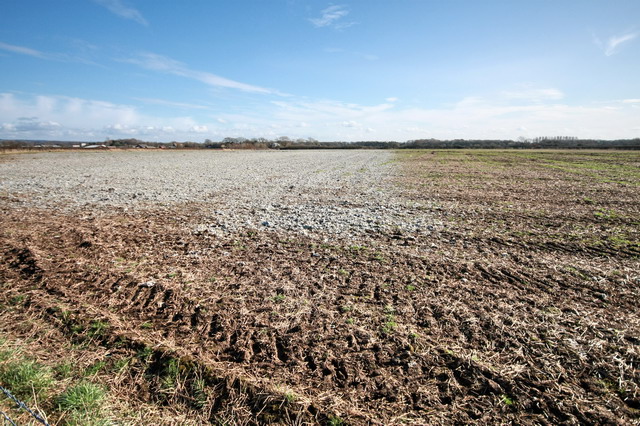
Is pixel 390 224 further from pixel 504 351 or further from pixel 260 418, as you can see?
pixel 260 418

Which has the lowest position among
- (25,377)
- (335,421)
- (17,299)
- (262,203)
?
(335,421)

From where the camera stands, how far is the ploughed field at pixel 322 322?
372 centimetres

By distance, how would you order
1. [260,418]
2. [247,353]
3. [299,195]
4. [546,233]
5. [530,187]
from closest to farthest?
[260,418]
[247,353]
[546,233]
[299,195]
[530,187]

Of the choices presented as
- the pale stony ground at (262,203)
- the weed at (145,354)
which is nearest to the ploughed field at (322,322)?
the weed at (145,354)

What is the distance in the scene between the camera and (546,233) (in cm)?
1036

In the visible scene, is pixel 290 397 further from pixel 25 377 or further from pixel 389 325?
pixel 25 377

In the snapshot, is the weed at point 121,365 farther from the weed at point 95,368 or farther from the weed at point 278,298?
the weed at point 278,298

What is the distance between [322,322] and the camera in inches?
206

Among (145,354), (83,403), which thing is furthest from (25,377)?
(145,354)

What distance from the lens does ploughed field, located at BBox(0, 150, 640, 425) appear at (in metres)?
3.72

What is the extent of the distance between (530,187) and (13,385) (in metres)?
25.5

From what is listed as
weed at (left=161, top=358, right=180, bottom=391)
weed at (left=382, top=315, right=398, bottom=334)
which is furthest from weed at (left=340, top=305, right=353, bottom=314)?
weed at (left=161, top=358, right=180, bottom=391)

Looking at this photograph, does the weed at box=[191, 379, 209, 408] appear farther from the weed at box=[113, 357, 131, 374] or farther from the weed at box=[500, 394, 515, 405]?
the weed at box=[500, 394, 515, 405]

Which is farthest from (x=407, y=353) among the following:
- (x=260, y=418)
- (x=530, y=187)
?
(x=530, y=187)
